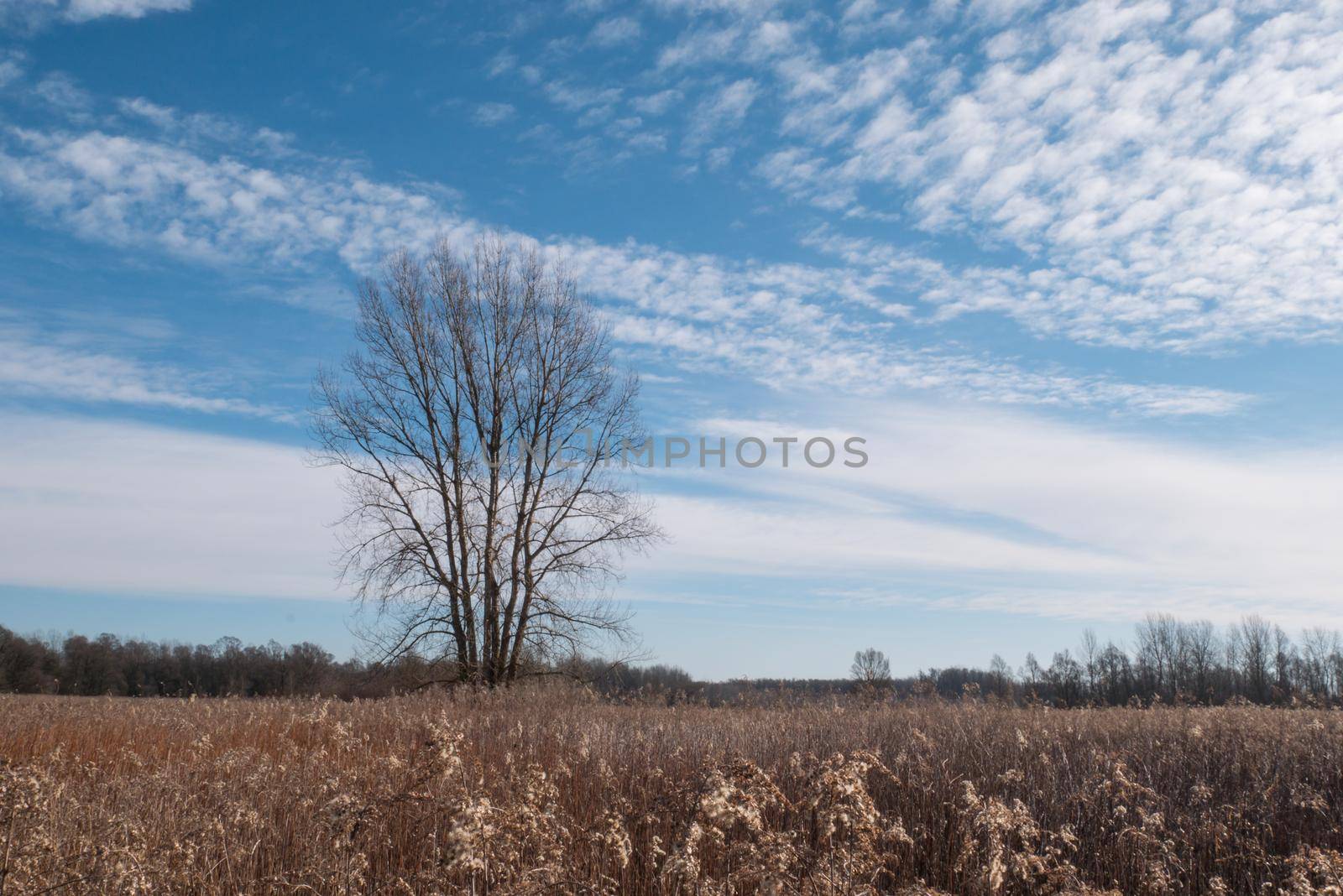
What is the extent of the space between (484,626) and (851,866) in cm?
1836

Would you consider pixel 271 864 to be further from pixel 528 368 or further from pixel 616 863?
pixel 528 368

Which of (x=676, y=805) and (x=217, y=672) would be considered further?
(x=217, y=672)

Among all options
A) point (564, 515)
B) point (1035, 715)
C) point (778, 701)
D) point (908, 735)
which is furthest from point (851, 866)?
point (564, 515)

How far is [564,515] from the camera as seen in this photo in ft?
69.6

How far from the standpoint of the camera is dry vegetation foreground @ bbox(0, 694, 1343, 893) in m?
3.78

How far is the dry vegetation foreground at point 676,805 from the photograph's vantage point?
3781 millimetres

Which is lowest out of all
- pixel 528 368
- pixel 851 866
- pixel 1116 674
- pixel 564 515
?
pixel 1116 674

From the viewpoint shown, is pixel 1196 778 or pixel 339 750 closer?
pixel 1196 778

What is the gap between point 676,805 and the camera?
5172 millimetres

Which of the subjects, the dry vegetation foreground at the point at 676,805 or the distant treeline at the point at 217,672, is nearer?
the dry vegetation foreground at the point at 676,805

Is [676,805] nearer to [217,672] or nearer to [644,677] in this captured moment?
[644,677]

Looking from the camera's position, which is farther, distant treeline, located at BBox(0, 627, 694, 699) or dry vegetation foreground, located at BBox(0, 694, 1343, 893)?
distant treeline, located at BBox(0, 627, 694, 699)

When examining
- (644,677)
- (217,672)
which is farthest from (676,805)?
(217,672)

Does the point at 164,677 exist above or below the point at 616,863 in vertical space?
below
